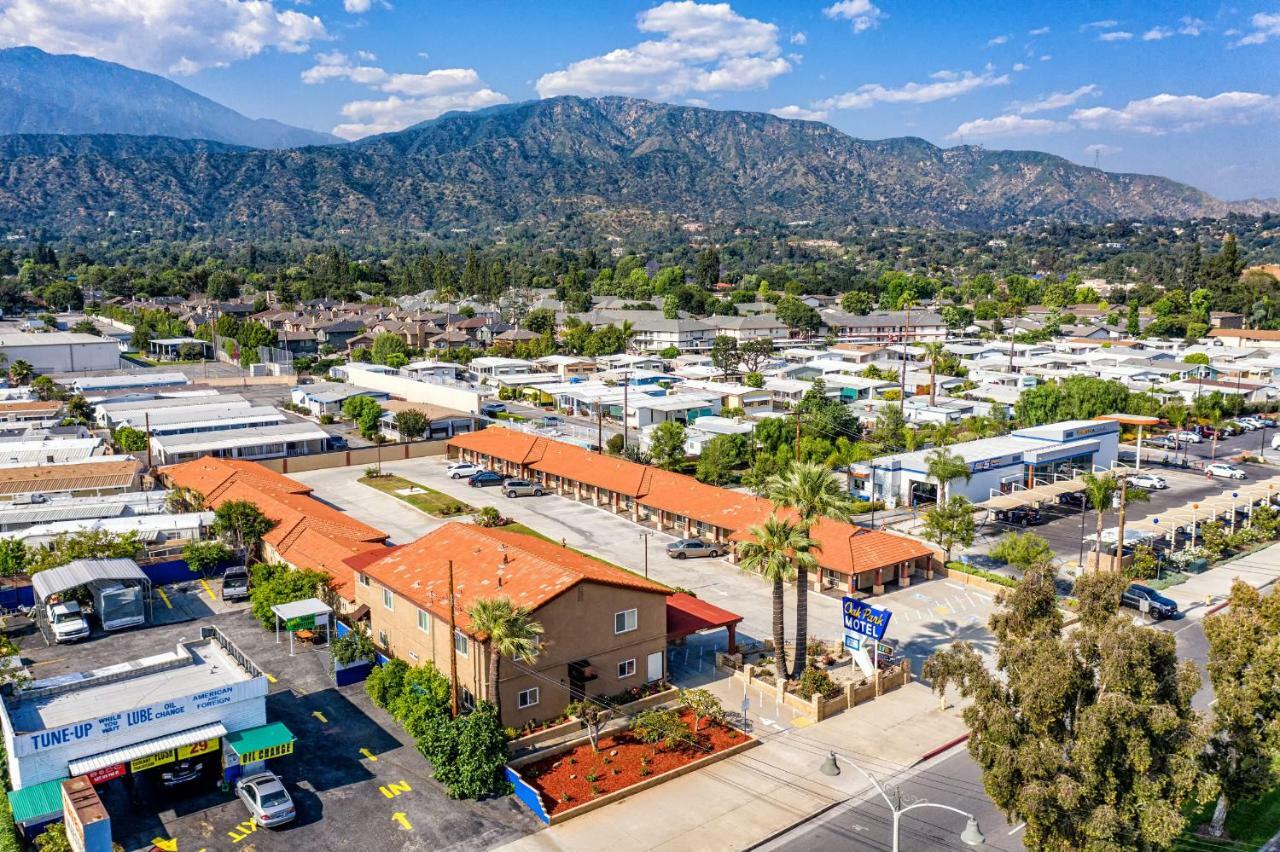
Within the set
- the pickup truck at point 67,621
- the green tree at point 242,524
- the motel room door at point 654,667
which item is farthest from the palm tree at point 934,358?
the pickup truck at point 67,621

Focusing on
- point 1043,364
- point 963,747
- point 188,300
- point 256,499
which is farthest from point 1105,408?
point 188,300

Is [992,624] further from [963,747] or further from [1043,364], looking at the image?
[1043,364]

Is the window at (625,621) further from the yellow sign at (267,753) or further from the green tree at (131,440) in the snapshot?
the green tree at (131,440)

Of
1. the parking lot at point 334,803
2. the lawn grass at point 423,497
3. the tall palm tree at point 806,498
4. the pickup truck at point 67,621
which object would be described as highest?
the tall palm tree at point 806,498

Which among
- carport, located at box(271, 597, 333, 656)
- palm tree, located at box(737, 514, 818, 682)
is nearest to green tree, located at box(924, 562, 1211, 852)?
palm tree, located at box(737, 514, 818, 682)

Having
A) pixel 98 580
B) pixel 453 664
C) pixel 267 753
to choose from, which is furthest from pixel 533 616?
pixel 98 580
